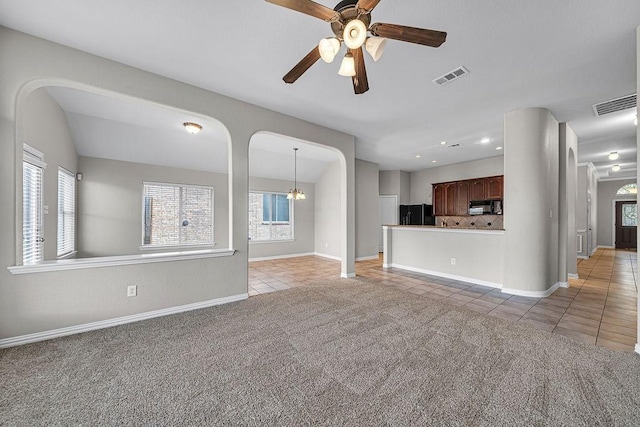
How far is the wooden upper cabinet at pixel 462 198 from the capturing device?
7253mm

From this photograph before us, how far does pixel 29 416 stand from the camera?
1.51m

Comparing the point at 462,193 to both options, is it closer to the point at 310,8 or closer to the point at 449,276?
the point at 449,276

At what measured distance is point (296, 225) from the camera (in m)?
7.86

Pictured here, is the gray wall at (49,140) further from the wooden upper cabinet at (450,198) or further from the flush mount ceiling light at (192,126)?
the wooden upper cabinet at (450,198)

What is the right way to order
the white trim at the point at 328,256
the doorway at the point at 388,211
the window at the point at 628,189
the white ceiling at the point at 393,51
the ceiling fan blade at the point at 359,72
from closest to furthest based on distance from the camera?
the ceiling fan blade at the point at 359,72 < the white ceiling at the point at 393,51 < the white trim at the point at 328,256 < the doorway at the point at 388,211 < the window at the point at 628,189

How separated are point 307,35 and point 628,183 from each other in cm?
1318

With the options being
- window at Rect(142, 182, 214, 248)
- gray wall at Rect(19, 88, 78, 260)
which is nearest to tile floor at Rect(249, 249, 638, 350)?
window at Rect(142, 182, 214, 248)

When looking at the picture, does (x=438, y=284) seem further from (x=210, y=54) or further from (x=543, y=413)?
(x=210, y=54)

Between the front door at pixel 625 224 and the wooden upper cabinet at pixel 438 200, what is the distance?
24.3ft

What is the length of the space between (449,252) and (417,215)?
12.0 feet

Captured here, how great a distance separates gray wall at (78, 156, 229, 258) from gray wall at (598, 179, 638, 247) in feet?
48.2

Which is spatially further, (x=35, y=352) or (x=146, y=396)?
(x=35, y=352)

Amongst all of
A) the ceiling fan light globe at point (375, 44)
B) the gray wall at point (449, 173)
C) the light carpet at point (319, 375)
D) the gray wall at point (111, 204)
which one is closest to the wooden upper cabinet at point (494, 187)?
the gray wall at point (449, 173)

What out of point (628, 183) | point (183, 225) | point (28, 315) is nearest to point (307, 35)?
point (28, 315)
